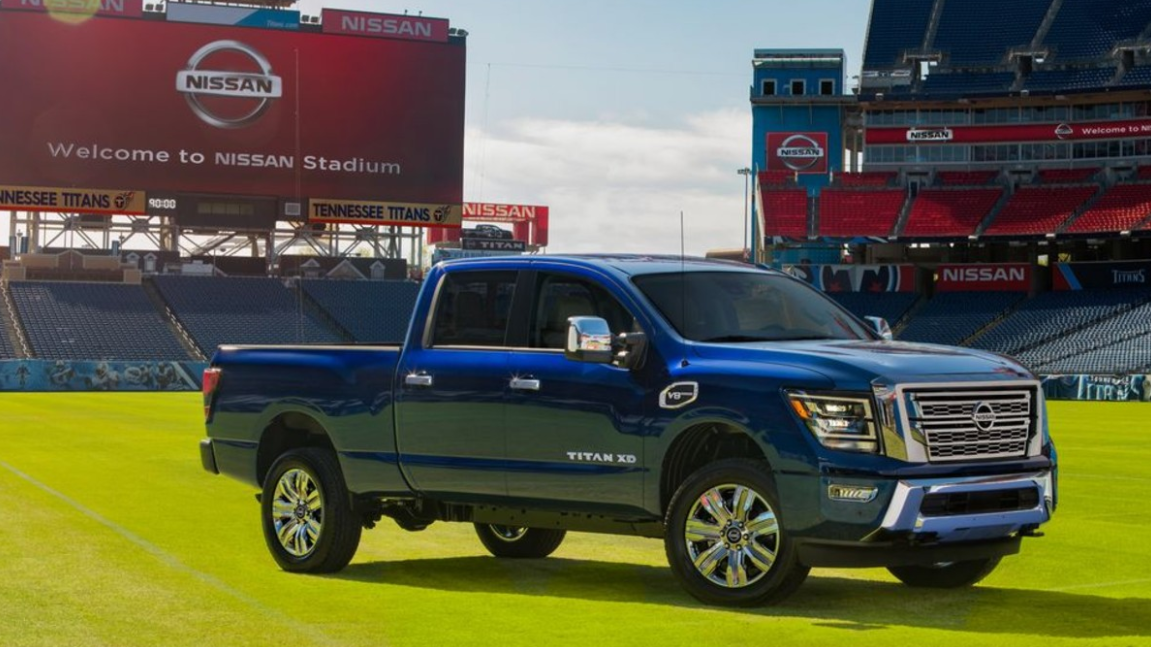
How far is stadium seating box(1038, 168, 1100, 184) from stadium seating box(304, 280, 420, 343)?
100 feet

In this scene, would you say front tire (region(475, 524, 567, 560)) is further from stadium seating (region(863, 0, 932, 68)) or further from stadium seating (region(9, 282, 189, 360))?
stadium seating (region(863, 0, 932, 68))

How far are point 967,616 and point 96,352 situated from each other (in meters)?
63.4

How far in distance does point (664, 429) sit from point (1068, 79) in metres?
76.4

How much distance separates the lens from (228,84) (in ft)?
239

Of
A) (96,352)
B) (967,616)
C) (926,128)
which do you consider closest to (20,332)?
(96,352)

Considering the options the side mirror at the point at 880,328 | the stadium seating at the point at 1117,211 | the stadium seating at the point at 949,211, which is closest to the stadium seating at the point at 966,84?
the stadium seating at the point at 949,211

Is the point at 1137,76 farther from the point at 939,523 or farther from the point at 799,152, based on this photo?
the point at 939,523

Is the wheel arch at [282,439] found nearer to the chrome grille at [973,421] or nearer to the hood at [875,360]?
the hood at [875,360]

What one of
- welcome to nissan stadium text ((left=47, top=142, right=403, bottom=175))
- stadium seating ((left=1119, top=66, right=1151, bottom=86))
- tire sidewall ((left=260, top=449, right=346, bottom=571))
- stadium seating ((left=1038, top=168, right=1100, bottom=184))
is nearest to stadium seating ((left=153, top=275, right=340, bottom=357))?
welcome to nissan stadium text ((left=47, top=142, right=403, bottom=175))

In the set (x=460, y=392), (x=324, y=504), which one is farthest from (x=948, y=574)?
(x=324, y=504)

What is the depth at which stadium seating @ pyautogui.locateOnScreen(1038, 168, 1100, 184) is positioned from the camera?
82.2m

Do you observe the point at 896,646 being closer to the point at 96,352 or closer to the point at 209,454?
the point at 209,454

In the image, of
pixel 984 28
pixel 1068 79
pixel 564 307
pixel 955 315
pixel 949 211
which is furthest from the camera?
pixel 984 28

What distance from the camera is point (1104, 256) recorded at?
80062 mm
